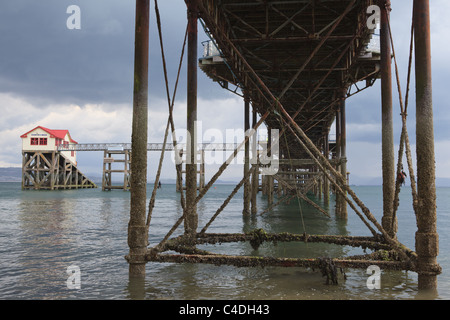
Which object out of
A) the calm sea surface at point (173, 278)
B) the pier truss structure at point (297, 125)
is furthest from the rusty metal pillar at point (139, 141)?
the calm sea surface at point (173, 278)

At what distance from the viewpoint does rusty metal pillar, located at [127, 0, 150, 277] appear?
603 centimetres

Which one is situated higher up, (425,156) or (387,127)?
(387,127)

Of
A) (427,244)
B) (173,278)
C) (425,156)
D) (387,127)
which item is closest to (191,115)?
(173,278)

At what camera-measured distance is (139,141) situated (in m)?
6.07

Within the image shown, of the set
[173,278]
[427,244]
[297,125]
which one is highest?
[297,125]

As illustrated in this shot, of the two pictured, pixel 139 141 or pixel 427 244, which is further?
pixel 139 141

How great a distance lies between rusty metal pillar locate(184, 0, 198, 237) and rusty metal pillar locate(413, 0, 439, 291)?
15.4ft

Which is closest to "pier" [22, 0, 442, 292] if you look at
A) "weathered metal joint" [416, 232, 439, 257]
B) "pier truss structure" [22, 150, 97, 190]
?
"weathered metal joint" [416, 232, 439, 257]

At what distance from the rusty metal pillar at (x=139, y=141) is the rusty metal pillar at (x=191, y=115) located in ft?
7.17

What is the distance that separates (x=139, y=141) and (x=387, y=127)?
215 inches

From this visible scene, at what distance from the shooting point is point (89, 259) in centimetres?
958

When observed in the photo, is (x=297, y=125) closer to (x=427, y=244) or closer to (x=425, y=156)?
(x=425, y=156)
